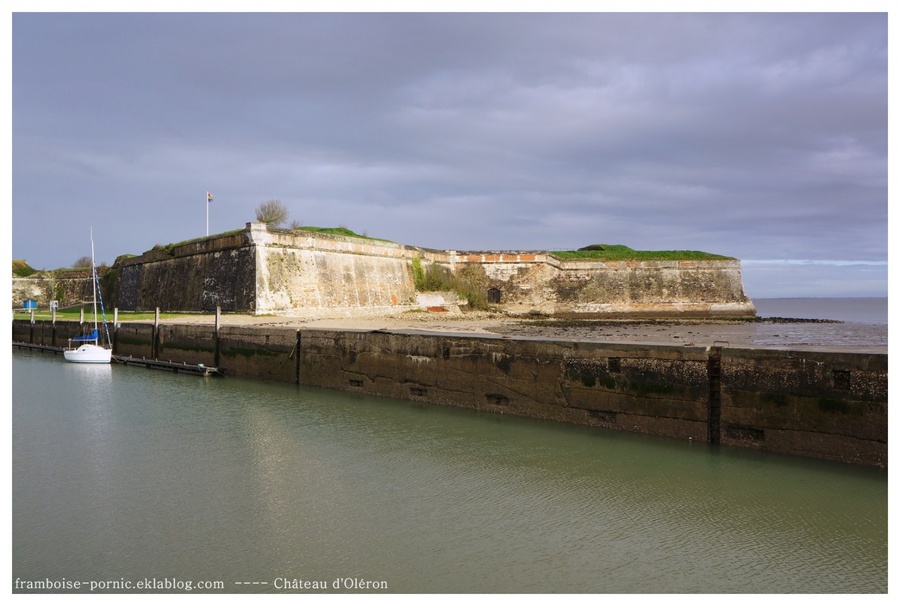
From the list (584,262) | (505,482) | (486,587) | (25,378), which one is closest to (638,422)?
(505,482)

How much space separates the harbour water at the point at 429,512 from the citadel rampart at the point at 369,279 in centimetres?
1202

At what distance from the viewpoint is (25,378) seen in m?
15.8

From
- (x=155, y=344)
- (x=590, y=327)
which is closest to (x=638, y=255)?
(x=590, y=327)

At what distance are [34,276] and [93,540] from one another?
122ft

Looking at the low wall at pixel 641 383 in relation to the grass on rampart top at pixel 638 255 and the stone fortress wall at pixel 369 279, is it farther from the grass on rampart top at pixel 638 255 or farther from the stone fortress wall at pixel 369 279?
the grass on rampart top at pixel 638 255

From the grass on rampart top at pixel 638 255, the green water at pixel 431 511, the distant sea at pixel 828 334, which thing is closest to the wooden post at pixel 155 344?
the green water at pixel 431 511

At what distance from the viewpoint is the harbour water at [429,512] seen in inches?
184

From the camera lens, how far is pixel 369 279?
83.5 feet

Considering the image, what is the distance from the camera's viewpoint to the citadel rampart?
21188mm

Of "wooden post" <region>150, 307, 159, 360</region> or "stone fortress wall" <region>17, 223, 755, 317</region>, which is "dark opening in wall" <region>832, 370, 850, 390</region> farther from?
"wooden post" <region>150, 307, 159, 360</region>

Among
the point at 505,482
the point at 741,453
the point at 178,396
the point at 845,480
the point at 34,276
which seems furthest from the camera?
the point at 34,276

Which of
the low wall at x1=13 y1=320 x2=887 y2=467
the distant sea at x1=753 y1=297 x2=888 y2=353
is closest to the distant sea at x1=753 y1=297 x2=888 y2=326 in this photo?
the distant sea at x1=753 y1=297 x2=888 y2=353

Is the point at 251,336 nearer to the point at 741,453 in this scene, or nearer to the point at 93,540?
the point at 93,540

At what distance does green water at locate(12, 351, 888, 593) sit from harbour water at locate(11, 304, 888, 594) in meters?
0.02
